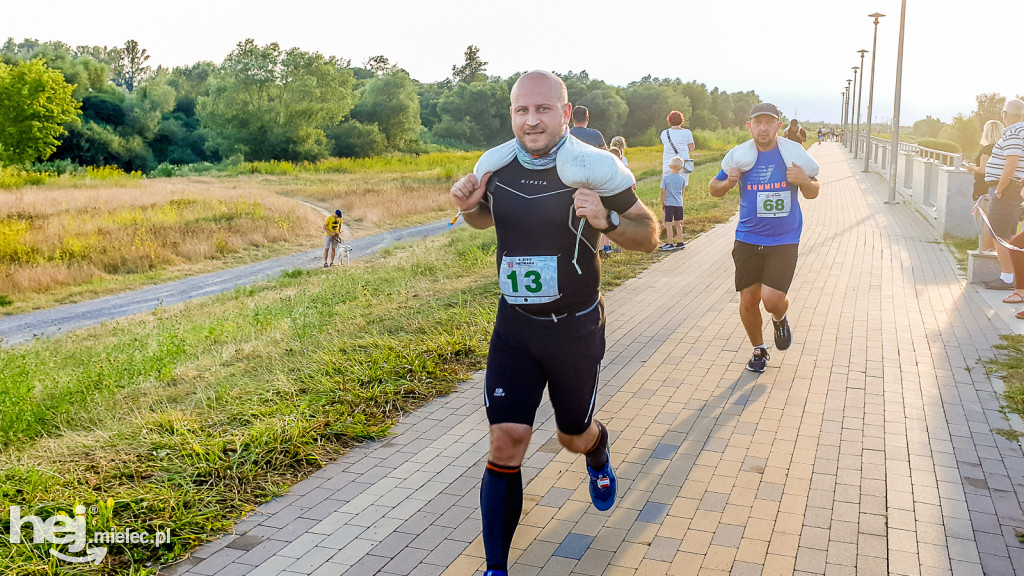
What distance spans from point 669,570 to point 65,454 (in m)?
3.89

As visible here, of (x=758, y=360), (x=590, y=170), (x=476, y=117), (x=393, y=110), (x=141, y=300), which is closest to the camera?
(x=590, y=170)

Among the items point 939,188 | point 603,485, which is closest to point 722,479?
point 603,485

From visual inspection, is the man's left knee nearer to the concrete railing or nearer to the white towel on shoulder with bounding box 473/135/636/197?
the white towel on shoulder with bounding box 473/135/636/197

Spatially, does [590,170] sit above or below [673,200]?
above

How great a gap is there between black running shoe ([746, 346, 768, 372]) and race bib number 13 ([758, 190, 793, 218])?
1183 millimetres

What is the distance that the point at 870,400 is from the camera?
6508 mm

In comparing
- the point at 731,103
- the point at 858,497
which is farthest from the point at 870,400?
the point at 731,103

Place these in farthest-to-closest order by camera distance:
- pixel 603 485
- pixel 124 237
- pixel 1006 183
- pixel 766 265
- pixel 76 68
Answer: pixel 76 68 → pixel 124 237 → pixel 1006 183 → pixel 766 265 → pixel 603 485

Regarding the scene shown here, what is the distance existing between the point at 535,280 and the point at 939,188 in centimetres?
1441

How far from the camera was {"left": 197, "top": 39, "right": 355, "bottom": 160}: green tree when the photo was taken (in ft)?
229

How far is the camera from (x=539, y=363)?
12.9 feet

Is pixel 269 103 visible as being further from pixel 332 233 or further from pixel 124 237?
pixel 332 233

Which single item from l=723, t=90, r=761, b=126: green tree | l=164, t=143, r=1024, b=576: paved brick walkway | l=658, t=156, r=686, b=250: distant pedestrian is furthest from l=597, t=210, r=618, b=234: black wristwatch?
l=723, t=90, r=761, b=126: green tree

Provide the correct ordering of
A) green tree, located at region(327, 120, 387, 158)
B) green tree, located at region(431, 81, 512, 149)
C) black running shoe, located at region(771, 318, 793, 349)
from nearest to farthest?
1. black running shoe, located at region(771, 318, 793, 349)
2. green tree, located at region(327, 120, 387, 158)
3. green tree, located at region(431, 81, 512, 149)
